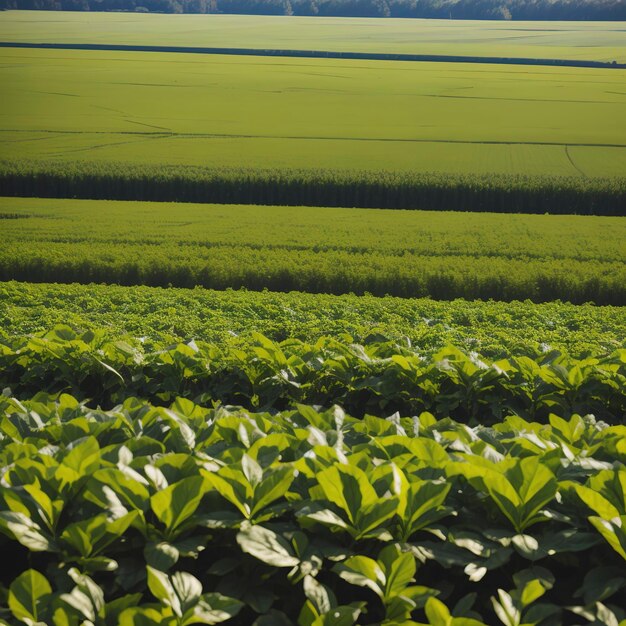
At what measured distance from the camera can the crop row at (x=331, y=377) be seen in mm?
4285

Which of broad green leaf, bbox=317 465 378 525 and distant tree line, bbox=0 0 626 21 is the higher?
distant tree line, bbox=0 0 626 21

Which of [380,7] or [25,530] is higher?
[380,7]

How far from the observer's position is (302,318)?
8664 millimetres

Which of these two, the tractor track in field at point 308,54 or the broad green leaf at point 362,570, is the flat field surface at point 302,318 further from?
the tractor track in field at point 308,54

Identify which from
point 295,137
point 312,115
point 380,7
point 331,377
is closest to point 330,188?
point 295,137

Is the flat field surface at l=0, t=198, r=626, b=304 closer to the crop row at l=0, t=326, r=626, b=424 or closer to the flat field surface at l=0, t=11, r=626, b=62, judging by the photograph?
the crop row at l=0, t=326, r=626, b=424

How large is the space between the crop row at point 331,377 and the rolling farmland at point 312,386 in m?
0.02

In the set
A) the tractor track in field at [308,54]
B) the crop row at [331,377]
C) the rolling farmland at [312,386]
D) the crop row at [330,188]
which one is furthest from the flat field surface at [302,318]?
the tractor track in field at [308,54]

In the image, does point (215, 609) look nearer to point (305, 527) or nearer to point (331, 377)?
point (305, 527)

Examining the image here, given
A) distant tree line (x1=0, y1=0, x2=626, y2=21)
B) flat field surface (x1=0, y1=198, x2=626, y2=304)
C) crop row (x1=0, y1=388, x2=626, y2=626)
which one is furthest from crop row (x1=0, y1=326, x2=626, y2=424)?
distant tree line (x1=0, y1=0, x2=626, y2=21)

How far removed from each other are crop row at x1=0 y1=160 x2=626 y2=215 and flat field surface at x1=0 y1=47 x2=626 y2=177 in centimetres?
126

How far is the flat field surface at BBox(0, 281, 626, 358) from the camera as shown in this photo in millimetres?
7324

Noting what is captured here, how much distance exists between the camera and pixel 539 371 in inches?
167

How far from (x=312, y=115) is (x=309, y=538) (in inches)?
1322
